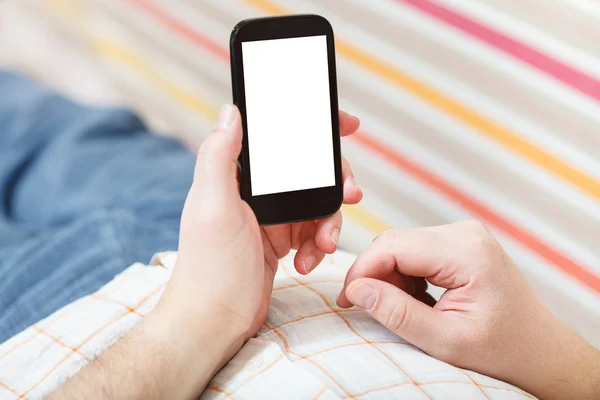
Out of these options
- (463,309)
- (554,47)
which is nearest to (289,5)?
(554,47)

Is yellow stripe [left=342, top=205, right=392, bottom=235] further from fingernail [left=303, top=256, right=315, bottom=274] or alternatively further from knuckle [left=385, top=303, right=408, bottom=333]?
knuckle [left=385, top=303, right=408, bottom=333]

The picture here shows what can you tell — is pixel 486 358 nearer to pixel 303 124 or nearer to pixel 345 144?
pixel 303 124

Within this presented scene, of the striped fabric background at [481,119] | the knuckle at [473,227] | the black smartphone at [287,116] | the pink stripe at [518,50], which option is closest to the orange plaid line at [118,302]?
the black smartphone at [287,116]

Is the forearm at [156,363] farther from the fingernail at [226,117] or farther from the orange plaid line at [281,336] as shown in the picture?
the fingernail at [226,117]

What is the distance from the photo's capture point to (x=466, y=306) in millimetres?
816

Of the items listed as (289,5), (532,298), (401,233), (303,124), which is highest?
(289,5)

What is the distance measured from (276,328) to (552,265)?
1.98ft

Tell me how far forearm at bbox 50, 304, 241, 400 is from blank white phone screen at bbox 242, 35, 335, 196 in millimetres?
216

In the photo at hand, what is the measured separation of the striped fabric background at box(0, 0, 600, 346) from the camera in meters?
1.07

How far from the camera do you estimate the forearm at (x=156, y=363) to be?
74 centimetres

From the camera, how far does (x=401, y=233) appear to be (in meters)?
0.84

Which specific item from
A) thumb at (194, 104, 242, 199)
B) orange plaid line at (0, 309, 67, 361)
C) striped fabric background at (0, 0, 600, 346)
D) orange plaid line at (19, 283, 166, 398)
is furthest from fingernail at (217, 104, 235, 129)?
striped fabric background at (0, 0, 600, 346)

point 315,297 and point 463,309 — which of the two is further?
point 315,297

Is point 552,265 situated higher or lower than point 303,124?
lower
